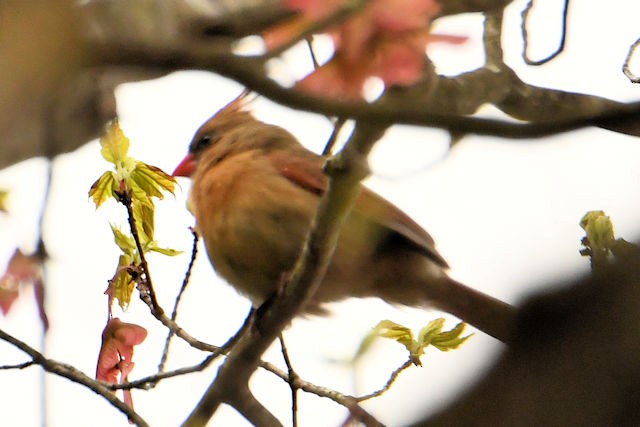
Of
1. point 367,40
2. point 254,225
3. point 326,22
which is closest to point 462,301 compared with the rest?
point 254,225

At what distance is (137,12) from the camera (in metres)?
3.74

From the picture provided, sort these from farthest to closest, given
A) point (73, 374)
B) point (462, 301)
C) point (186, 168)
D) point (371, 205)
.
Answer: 1. point (186, 168)
2. point (462, 301)
3. point (371, 205)
4. point (73, 374)

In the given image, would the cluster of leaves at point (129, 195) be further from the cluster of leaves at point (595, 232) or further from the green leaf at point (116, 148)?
the cluster of leaves at point (595, 232)

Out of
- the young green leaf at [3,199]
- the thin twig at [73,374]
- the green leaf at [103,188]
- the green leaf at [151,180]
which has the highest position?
the green leaf at [151,180]

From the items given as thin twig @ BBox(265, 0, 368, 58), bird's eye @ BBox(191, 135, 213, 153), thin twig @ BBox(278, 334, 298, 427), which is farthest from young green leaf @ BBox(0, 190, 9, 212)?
thin twig @ BBox(265, 0, 368, 58)

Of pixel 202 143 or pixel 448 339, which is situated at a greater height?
pixel 202 143

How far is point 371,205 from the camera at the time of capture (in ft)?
11.6

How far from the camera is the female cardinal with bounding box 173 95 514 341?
3.58 m

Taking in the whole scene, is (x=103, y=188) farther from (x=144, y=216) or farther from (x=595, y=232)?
(x=595, y=232)

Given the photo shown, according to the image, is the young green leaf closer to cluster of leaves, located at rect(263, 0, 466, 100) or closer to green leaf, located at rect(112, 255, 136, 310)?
green leaf, located at rect(112, 255, 136, 310)

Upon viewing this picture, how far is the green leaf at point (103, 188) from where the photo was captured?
3.23 meters

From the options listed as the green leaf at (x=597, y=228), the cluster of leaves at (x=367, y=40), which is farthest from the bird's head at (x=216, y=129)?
the cluster of leaves at (x=367, y=40)

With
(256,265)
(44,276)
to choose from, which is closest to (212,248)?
(256,265)

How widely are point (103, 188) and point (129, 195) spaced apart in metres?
0.10
